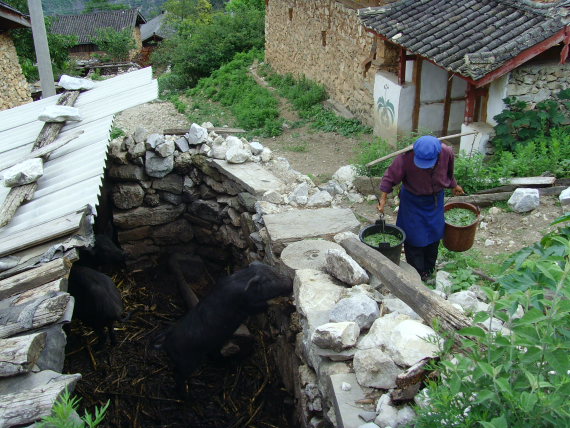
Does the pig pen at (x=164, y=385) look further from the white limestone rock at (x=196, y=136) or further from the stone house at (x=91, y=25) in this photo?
the stone house at (x=91, y=25)

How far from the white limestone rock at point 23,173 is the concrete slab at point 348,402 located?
9.22 ft

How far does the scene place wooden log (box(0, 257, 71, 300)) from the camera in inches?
136

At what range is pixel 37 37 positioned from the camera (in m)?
7.26

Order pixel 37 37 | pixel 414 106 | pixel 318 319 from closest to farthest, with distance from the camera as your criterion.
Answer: pixel 318 319 < pixel 37 37 < pixel 414 106

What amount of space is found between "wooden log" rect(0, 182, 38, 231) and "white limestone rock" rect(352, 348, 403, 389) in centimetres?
262

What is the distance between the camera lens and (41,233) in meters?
3.78

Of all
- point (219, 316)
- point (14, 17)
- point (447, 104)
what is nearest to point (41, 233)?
point (219, 316)

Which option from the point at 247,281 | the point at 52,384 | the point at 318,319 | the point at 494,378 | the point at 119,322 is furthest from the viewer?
the point at 119,322

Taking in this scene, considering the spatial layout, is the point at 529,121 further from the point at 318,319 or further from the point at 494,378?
the point at 494,378

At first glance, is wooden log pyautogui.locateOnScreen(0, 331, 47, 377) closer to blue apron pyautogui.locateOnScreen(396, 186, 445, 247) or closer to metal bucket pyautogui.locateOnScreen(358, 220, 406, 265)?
metal bucket pyautogui.locateOnScreen(358, 220, 406, 265)

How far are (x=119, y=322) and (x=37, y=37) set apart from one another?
382 cm

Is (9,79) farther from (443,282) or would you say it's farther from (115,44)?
(115,44)

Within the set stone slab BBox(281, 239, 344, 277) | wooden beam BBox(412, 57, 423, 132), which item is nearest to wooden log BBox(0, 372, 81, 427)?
stone slab BBox(281, 239, 344, 277)

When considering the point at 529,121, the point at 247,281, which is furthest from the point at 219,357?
the point at 529,121
